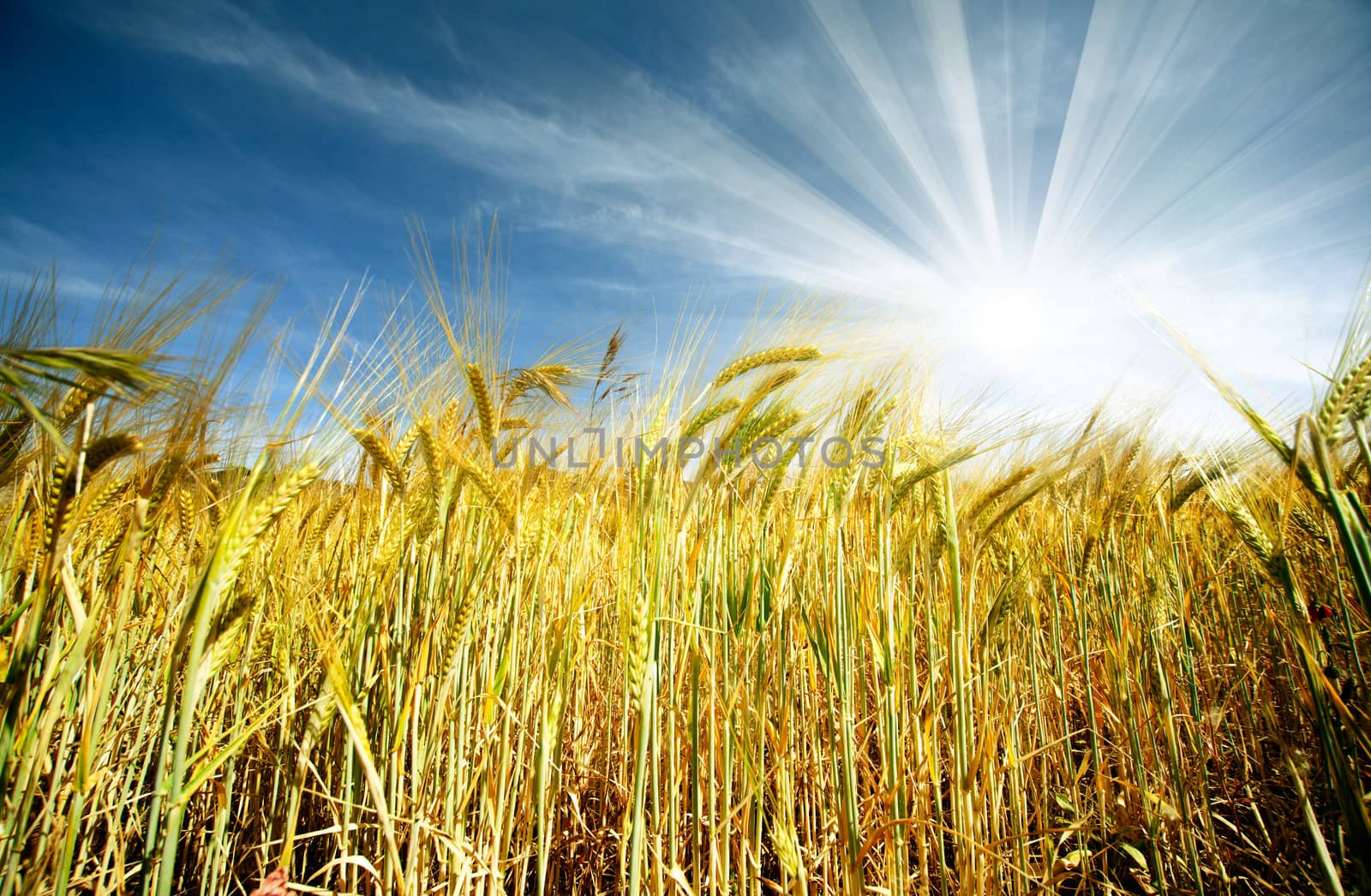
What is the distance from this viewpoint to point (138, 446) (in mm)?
1035

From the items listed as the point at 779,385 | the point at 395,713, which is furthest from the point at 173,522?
the point at 779,385

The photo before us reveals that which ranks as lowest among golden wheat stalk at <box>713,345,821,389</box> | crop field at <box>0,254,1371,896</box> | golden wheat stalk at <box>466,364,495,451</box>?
crop field at <box>0,254,1371,896</box>

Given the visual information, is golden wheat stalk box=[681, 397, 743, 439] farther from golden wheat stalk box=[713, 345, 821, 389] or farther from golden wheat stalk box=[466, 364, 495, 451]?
golden wheat stalk box=[466, 364, 495, 451]

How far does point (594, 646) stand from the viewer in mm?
2088

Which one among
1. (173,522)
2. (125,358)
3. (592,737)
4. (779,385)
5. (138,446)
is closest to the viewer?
(125,358)

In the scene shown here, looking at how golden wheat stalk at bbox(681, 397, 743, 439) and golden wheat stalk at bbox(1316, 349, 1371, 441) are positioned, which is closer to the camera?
golden wheat stalk at bbox(1316, 349, 1371, 441)

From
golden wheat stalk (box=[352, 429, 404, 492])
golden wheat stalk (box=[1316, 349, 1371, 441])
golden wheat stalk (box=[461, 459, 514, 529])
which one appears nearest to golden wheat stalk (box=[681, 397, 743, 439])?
golden wheat stalk (box=[461, 459, 514, 529])

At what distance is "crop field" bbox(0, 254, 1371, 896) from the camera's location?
39.0 inches

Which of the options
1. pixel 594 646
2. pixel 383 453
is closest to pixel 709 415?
pixel 383 453

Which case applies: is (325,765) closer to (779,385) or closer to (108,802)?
(108,802)

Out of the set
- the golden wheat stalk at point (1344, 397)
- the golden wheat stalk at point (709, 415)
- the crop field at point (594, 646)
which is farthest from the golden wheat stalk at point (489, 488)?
the golden wheat stalk at point (1344, 397)

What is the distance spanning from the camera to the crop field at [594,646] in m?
0.99

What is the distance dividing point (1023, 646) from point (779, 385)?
47.8 inches

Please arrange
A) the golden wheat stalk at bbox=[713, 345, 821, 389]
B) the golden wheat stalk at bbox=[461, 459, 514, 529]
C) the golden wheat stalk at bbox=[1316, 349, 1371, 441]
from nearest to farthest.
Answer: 1. the golden wheat stalk at bbox=[1316, 349, 1371, 441]
2. the golden wheat stalk at bbox=[461, 459, 514, 529]
3. the golden wheat stalk at bbox=[713, 345, 821, 389]
